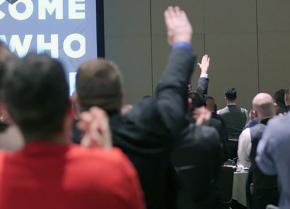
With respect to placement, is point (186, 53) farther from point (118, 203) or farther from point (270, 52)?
point (270, 52)

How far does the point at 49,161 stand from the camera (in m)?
1.87

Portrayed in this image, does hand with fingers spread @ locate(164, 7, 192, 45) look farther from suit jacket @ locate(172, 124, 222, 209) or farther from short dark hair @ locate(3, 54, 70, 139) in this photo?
short dark hair @ locate(3, 54, 70, 139)

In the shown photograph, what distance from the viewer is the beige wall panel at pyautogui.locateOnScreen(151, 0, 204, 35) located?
1201 centimetres

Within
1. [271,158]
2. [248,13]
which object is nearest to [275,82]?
[248,13]

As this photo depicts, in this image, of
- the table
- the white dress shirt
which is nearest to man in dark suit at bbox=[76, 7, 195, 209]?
the white dress shirt

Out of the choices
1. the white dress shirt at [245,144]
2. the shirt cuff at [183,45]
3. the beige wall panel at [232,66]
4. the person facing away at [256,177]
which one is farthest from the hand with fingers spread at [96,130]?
the beige wall panel at [232,66]

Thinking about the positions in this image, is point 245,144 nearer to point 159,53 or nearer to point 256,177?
point 256,177

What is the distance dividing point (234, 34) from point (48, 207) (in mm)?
10622

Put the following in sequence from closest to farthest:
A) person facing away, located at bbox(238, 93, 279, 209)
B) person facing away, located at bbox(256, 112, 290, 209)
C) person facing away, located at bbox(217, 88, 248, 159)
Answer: person facing away, located at bbox(256, 112, 290, 209)
person facing away, located at bbox(238, 93, 279, 209)
person facing away, located at bbox(217, 88, 248, 159)

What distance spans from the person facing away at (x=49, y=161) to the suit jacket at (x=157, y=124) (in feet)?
1.92

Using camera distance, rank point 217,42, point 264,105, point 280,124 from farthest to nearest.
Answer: point 217,42 < point 264,105 < point 280,124

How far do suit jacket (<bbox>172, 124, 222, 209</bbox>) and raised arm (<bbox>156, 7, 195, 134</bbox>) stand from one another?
70 cm

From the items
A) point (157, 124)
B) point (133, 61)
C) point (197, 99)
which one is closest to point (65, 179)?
point (157, 124)

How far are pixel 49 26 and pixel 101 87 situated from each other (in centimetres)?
736
